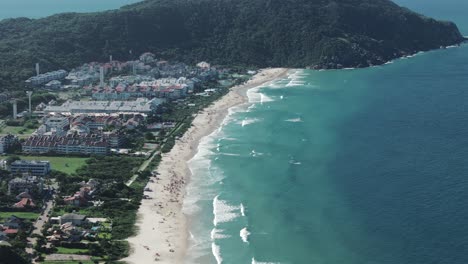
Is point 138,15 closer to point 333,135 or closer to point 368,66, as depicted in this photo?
point 368,66

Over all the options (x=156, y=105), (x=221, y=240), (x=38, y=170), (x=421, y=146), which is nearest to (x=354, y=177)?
(x=421, y=146)

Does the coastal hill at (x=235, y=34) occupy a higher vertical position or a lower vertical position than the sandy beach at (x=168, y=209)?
higher

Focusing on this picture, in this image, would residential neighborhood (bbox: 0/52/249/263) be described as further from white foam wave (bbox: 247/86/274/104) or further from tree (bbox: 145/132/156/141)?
white foam wave (bbox: 247/86/274/104)

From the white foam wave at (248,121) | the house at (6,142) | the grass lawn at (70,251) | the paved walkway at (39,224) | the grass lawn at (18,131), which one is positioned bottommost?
the grass lawn at (70,251)

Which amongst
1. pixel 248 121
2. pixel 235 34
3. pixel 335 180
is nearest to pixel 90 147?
pixel 248 121

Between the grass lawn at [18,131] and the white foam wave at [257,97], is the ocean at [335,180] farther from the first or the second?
the grass lawn at [18,131]

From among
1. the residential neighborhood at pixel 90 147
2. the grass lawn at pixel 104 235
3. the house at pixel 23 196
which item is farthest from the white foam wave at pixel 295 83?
the grass lawn at pixel 104 235

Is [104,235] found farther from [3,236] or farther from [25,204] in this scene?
[25,204]
